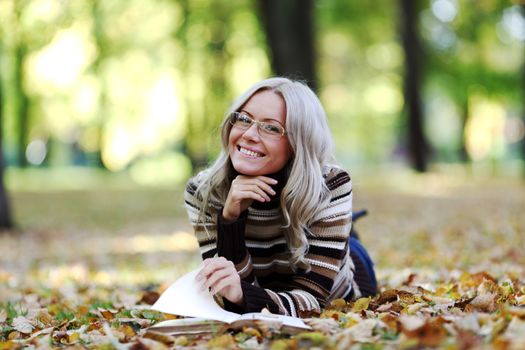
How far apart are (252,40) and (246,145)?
74.9 ft

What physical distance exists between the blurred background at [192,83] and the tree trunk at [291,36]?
0.03m

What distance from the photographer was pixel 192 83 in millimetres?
26062

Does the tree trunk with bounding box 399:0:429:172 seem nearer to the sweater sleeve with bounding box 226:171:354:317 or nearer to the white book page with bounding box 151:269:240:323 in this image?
the sweater sleeve with bounding box 226:171:354:317

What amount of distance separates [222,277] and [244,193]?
0.39m

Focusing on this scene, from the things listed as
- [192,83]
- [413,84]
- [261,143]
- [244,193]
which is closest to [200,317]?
[244,193]

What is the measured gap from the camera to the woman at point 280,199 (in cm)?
313

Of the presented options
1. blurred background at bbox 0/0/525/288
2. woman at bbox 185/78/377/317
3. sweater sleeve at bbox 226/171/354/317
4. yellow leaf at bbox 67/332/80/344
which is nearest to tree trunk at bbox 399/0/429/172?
blurred background at bbox 0/0/525/288

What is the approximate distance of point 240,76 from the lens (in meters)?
27.3

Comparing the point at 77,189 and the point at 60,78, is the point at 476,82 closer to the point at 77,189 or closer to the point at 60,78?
the point at 77,189

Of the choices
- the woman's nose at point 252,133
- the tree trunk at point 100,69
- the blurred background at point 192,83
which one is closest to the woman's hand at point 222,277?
the woman's nose at point 252,133

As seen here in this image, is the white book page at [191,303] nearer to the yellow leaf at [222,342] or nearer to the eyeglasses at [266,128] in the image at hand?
the yellow leaf at [222,342]

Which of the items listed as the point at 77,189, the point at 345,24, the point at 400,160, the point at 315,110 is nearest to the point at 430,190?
the point at 345,24

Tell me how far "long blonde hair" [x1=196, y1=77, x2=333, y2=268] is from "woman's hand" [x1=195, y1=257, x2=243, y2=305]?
1.24ft

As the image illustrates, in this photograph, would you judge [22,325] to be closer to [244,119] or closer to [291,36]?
[244,119]
